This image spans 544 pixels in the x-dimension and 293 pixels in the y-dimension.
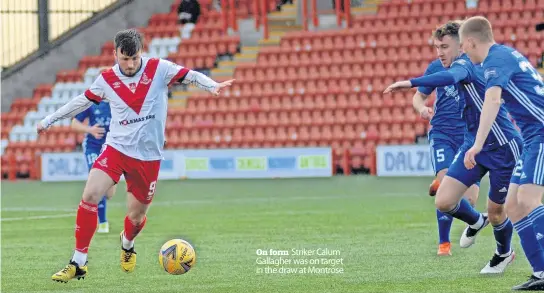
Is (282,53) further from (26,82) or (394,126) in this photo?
(26,82)

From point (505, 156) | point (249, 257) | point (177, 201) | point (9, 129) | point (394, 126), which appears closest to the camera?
point (505, 156)

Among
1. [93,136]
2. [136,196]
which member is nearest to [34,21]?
[93,136]

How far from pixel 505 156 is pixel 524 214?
1.17 metres

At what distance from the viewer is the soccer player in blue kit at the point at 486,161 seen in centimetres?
908

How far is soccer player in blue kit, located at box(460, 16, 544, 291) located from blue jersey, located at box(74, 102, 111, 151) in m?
6.98

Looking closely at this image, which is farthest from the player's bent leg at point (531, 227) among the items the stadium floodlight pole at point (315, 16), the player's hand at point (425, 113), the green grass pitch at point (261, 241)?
the stadium floodlight pole at point (315, 16)

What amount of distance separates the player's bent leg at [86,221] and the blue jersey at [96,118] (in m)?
4.79

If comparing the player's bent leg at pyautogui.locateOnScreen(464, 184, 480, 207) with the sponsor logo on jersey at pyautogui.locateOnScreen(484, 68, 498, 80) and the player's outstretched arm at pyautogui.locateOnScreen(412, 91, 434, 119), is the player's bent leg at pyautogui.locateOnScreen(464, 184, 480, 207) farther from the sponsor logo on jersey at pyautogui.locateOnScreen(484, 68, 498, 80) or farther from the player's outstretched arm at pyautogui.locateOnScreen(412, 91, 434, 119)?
the sponsor logo on jersey at pyautogui.locateOnScreen(484, 68, 498, 80)

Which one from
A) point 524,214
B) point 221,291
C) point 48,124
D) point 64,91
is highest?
point 64,91

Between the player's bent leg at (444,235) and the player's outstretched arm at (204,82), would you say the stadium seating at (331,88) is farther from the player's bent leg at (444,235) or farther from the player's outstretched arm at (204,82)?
the player's outstretched arm at (204,82)

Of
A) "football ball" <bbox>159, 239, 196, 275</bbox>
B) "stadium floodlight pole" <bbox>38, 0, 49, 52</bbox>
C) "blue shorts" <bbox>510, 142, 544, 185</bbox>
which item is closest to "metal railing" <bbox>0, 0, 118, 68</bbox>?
"stadium floodlight pole" <bbox>38, 0, 49, 52</bbox>

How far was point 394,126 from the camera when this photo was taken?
28.8 metres

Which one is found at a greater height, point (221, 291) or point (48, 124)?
point (48, 124)

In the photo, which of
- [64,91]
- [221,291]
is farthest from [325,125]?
[221,291]
